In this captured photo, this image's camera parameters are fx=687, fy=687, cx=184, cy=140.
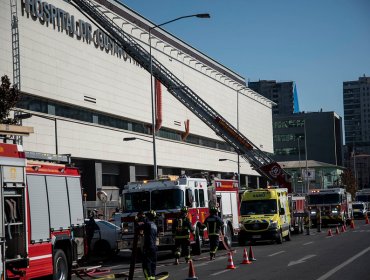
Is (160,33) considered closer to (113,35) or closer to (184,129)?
(184,129)

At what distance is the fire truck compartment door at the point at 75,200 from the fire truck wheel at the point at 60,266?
1018 mm

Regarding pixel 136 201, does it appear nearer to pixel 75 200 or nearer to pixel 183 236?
pixel 183 236

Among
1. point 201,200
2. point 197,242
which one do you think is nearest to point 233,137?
point 201,200

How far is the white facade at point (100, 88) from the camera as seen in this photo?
48.5m

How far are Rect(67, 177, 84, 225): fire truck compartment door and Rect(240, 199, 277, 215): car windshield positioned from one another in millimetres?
16037

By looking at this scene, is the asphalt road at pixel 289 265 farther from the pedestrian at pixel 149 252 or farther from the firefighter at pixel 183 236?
the pedestrian at pixel 149 252

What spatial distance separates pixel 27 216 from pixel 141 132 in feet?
177

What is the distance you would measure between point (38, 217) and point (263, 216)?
59.9 feet

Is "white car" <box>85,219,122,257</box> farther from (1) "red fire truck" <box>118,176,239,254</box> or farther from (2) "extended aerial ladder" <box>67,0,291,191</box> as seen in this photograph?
(2) "extended aerial ladder" <box>67,0,291,191</box>

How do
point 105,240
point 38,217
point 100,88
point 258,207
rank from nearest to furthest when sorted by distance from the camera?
1. point 38,217
2. point 105,240
3. point 258,207
4. point 100,88

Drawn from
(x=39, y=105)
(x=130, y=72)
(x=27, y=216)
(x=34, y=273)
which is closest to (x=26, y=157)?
(x=27, y=216)

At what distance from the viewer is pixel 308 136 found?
17062 cm

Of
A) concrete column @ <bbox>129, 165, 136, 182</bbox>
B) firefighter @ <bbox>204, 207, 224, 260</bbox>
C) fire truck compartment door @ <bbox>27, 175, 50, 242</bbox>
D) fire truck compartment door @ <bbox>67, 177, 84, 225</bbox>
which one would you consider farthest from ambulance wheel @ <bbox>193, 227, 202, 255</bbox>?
concrete column @ <bbox>129, 165, 136, 182</bbox>

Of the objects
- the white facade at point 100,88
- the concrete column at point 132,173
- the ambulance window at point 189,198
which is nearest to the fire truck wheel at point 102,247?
the ambulance window at point 189,198
